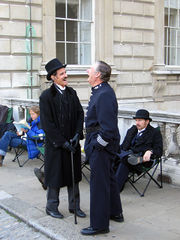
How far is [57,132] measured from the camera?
4375 millimetres

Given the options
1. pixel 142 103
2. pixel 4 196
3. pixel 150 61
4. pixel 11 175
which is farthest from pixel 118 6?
pixel 4 196

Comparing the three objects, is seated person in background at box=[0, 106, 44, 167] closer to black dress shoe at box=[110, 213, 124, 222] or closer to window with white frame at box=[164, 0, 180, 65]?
black dress shoe at box=[110, 213, 124, 222]

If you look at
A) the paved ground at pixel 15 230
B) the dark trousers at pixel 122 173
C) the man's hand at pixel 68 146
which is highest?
the man's hand at pixel 68 146

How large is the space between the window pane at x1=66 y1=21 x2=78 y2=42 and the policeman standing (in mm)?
8064

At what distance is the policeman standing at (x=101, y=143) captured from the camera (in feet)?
13.0

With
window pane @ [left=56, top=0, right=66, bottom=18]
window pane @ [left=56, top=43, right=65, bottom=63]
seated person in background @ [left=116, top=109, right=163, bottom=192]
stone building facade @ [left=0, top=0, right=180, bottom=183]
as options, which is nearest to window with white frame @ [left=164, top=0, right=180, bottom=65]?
stone building facade @ [left=0, top=0, right=180, bottom=183]

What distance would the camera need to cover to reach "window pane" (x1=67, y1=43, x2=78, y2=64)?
11977 mm

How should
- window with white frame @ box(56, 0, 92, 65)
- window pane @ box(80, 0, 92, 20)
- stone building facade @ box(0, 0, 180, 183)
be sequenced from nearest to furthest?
stone building facade @ box(0, 0, 180, 183)
window with white frame @ box(56, 0, 92, 65)
window pane @ box(80, 0, 92, 20)

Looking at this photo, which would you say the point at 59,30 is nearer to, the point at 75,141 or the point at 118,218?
the point at 75,141

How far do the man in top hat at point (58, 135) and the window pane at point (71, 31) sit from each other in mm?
7586

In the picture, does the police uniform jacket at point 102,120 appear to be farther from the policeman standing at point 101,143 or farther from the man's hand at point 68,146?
the man's hand at point 68,146

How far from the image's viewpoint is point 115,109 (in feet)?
13.3

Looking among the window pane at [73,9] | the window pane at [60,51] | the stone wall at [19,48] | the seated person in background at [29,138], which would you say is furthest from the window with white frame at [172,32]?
the seated person in background at [29,138]

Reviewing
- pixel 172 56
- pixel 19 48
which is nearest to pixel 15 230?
pixel 19 48
